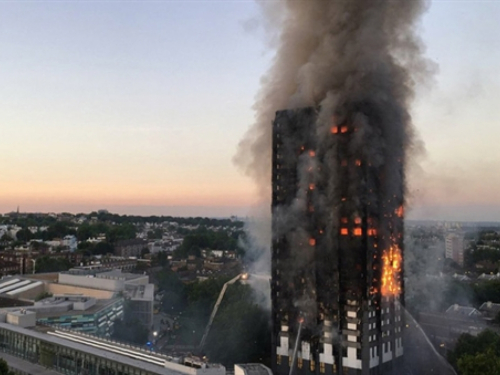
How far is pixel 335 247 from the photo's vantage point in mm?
36438

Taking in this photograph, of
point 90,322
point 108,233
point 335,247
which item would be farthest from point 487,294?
point 108,233

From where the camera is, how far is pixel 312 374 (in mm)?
36531

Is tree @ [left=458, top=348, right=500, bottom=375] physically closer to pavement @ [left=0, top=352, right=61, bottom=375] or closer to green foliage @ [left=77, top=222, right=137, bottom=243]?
pavement @ [left=0, top=352, right=61, bottom=375]

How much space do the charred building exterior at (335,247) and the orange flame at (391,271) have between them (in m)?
0.07

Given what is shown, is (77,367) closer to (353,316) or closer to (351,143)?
(353,316)

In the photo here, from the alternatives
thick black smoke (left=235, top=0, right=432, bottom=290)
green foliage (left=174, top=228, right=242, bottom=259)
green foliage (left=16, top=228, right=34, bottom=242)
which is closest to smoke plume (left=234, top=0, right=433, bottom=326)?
thick black smoke (left=235, top=0, right=432, bottom=290)

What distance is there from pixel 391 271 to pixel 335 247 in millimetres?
4867

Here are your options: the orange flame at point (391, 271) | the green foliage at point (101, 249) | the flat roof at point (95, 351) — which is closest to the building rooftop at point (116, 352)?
the flat roof at point (95, 351)

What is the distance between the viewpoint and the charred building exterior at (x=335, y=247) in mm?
35562

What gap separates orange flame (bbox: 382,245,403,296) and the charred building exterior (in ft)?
0.23

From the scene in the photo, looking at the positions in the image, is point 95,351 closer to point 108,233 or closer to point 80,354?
point 80,354

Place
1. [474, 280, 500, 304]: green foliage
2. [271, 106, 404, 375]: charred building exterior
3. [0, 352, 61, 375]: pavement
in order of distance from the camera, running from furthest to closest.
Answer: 1. [474, 280, 500, 304]: green foliage
2. [271, 106, 404, 375]: charred building exterior
3. [0, 352, 61, 375]: pavement

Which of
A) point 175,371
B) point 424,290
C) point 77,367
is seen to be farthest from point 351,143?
point 424,290

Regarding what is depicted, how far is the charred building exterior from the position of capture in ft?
117
